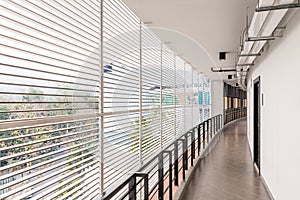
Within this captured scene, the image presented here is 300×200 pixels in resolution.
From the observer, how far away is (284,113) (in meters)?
3.24

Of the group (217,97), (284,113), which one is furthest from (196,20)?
(217,97)

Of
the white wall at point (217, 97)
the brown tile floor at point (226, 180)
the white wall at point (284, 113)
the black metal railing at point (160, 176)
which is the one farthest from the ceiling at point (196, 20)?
the white wall at point (217, 97)

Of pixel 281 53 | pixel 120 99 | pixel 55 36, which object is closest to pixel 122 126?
pixel 120 99

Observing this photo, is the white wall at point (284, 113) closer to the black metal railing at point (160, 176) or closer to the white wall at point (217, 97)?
the black metal railing at point (160, 176)

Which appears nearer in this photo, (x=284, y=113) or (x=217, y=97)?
(x=284, y=113)

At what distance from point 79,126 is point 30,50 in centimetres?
88

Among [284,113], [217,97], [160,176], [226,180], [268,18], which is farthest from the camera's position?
[217,97]

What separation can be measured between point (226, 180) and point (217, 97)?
10985 millimetres

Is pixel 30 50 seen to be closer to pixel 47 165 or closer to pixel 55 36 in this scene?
pixel 55 36

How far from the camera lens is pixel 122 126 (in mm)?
3834

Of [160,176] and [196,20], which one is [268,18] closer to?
[196,20]

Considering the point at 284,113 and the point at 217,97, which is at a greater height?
the point at 217,97

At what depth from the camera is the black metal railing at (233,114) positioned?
57.7ft

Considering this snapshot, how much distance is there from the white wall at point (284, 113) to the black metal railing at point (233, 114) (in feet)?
43.1
